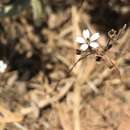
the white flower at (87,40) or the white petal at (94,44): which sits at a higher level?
the white flower at (87,40)

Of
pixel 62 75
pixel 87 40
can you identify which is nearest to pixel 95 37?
pixel 87 40

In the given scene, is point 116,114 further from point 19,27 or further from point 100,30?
point 19,27

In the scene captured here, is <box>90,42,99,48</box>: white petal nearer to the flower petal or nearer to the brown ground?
the flower petal

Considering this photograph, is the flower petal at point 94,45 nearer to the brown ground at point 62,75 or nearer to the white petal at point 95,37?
the white petal at point 95,37

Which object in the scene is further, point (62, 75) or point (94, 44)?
point (62, 75)

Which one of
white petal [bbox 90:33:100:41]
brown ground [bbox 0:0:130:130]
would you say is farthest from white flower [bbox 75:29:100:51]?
brown ground [bbox 0:0:130:130]

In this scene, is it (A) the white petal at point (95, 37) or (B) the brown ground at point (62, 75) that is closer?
(A) the white petal at point (95, 37)

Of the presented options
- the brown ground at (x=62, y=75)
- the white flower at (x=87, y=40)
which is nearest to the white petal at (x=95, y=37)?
the white flower at (x=87, y=40)

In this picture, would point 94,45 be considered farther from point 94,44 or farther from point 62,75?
point 62,75

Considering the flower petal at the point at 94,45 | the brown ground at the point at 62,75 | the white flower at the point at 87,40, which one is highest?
the brown ground at the point at 62,75
